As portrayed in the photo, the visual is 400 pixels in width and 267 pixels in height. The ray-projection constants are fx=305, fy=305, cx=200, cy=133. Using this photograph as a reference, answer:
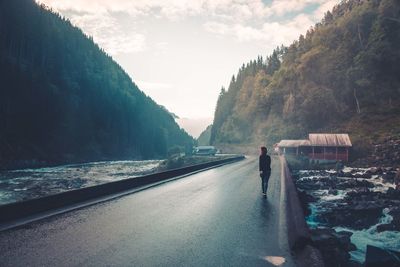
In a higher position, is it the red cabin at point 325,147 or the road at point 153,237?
the red cabin at point 325,147

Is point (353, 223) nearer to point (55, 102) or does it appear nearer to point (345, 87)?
point (55, 102)

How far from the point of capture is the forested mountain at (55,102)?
205 feet

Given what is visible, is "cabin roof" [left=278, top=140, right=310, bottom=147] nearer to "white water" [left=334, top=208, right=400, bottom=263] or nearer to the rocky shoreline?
the rocky shoreline

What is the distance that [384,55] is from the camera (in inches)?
3278

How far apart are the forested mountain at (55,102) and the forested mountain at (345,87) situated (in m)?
46.0

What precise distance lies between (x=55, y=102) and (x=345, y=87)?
78.7 metres

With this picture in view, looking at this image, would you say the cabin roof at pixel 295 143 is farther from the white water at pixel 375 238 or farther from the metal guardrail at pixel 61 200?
the metal guardrail at pixel 61 200

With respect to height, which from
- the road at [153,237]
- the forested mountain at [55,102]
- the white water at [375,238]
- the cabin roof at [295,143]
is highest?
the forested mountain at [55,102]

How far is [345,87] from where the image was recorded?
87938mm

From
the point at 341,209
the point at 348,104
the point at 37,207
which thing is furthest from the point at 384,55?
the point at 37,207

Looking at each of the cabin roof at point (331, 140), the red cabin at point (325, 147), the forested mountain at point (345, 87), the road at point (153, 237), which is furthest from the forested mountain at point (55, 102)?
the cabin roof at point (331, 140)

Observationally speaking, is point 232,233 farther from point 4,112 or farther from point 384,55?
point 384,55

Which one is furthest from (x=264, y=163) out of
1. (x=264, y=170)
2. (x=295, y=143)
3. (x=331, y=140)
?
(x=295, y=143)

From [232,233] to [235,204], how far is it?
3.50 metres
